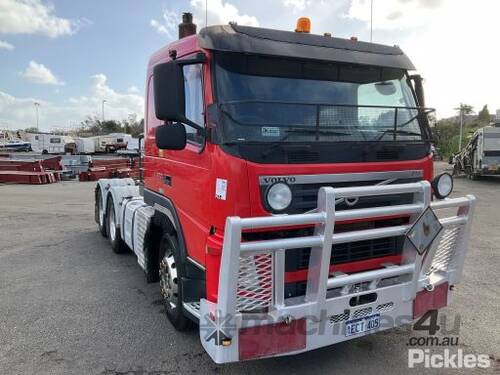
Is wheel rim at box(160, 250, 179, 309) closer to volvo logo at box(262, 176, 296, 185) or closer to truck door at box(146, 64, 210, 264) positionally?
truck door at box(146, 64, 210, 264)

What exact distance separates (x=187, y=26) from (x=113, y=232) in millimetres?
4165

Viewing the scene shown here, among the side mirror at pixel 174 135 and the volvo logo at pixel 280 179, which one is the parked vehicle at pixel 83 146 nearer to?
the side mirror at pixel 174 135

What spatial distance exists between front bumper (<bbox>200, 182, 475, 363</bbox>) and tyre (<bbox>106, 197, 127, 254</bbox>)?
4.34 meters

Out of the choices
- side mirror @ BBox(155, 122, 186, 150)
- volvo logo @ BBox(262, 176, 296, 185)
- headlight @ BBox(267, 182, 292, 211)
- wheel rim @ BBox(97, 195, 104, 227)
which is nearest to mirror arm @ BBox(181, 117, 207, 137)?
side mirror @ BBox(155, 122, 186, 150)

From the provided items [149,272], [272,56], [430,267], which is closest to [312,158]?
[272,56]

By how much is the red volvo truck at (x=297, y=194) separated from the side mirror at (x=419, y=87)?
39mm

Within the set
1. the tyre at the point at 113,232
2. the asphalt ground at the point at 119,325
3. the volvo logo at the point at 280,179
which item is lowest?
the asphalt ground at the point at 119,325

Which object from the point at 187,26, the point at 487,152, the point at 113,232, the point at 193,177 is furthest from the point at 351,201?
the point at 487,152

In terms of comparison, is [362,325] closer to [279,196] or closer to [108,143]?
[279,196]

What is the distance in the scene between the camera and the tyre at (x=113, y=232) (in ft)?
23.4

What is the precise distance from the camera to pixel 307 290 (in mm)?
3135

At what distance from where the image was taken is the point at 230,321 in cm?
289

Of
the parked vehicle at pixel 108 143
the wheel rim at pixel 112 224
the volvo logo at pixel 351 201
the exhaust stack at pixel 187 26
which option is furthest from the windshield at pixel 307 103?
the parked vehicle at pixel 108 143

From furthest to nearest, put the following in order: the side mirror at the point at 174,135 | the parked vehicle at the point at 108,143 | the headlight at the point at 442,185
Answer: the parked vehicle at the point at 108,143, the headlight at the point at 442,185, the side mirror at the point at 174,135
